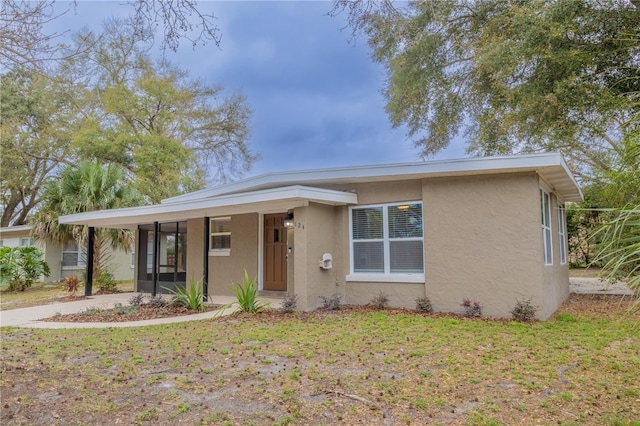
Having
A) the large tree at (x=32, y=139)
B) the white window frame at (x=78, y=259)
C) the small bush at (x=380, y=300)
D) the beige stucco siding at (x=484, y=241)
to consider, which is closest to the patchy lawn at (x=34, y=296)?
the white window frame at (x=78, y=259)

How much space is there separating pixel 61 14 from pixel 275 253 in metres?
7.44

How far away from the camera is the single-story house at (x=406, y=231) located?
7.99 meters

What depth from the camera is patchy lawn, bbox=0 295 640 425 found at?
143 inches

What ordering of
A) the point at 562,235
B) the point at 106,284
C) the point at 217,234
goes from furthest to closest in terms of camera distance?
the point at 106,284
the point at 217,234
the point at 562,235

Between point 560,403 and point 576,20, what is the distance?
7578 mm

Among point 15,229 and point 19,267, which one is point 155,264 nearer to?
point 19,267

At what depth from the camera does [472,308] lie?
8234 millimetres

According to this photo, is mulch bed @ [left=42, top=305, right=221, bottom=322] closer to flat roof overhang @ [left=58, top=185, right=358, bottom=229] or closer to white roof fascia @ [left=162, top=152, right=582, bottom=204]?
flat roof overhang @ [left=58, top=185, right=358, bottom=229]

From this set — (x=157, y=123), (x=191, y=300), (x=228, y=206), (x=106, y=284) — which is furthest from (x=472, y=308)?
(x=157, y=123)

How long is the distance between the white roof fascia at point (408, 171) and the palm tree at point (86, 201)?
18.6ft

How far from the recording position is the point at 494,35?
32.8 ft

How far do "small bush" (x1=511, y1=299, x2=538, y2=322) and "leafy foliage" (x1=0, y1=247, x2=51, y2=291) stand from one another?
16.4 metres

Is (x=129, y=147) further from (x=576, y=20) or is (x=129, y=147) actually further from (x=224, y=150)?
(x=576, y=20)

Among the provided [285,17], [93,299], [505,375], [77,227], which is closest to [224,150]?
[77,227]
